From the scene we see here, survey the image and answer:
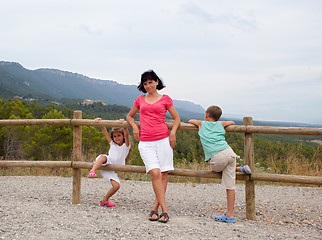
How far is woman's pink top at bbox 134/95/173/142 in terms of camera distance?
3.80 meters

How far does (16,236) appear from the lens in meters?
3.13

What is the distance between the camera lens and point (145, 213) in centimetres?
429

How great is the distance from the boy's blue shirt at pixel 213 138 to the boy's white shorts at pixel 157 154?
466mm

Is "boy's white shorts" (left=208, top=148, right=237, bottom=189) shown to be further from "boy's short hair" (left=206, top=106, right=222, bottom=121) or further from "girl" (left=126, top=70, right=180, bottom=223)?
"girl" (left=126, top=70, right=180, bottom=223)

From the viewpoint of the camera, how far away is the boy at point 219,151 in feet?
12.6

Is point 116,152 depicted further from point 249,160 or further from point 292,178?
A: point 292,178

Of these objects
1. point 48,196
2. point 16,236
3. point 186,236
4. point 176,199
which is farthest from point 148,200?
point 16,236

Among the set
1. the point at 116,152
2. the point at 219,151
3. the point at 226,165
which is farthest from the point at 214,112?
the point at 116,152

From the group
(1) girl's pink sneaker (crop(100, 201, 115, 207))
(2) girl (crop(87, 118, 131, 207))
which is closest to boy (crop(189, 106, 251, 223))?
(2) girl (crop(87, 118, 131, 207))

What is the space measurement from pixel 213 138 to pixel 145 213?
4.71ft

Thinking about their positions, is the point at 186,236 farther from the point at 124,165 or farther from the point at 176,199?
the point at 176,199

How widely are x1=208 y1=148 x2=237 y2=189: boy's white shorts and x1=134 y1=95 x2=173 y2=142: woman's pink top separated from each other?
689 millimetres

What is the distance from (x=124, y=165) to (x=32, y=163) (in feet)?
5.10

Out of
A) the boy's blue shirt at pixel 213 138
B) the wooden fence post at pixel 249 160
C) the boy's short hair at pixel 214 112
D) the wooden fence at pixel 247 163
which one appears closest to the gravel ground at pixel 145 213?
the wooden fence post at pixel 249 160
